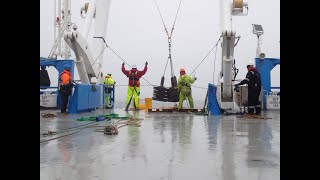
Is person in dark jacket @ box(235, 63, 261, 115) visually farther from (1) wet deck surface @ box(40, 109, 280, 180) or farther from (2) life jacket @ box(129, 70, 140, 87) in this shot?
(1) wet deck surface @ box(40, 109, 280, 180)

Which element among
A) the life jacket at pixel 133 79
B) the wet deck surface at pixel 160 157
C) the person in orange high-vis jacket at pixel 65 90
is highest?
the life jacket at pixel 133 79

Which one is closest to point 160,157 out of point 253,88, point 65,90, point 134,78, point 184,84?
point 253,88

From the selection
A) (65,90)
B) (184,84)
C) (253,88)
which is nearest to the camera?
(253,88)

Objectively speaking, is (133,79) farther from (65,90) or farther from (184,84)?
(65,90)

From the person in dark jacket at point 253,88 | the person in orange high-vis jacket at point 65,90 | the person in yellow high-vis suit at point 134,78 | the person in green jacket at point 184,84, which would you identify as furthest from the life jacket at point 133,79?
the person in dark jacket at point 253,88

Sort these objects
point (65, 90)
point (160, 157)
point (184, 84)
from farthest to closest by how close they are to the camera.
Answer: point (184, 84), point (65, 90), point (160, 157)

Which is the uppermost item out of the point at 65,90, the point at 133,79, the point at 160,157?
the point at 133,79

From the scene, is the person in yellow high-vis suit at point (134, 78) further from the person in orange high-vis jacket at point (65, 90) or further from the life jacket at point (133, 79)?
the person in orange high-vis jacket at point (65, 90)

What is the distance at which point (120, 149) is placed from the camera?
509 cm

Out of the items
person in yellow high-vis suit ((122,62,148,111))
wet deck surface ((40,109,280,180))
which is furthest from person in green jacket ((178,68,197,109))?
wet deck surface ((40,109,280,180))
